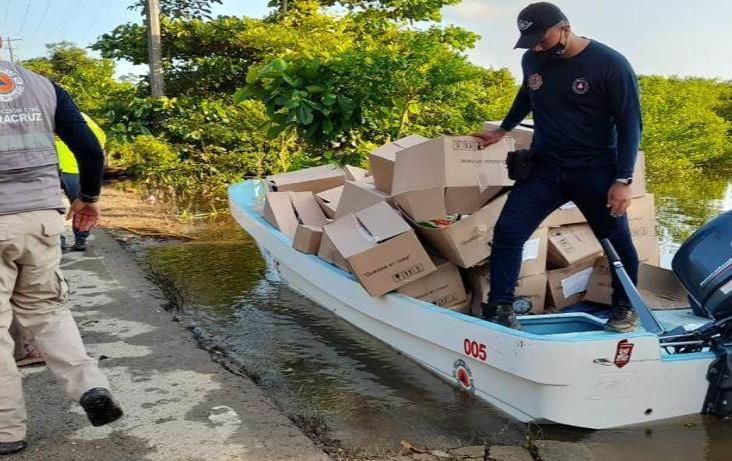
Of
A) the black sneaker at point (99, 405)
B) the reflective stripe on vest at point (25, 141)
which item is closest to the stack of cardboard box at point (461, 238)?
the black sneaker at point (99, 405)

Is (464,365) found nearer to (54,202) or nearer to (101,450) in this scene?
(101,450)

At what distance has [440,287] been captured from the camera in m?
3.87

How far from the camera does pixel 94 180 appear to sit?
9.01 ft

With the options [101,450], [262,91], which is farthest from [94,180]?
[262,91]

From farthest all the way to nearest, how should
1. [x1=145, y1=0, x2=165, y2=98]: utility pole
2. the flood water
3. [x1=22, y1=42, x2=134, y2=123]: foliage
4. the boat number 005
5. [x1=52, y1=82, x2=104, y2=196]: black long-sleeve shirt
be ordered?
[x1=22, y1=42, x2=134, y2=123]: foliage
[x1=145, y1=0, x2=165, y2=98]: utility pole
the boat number 005
the flood water
[x1=52, y1=82, x2=104, y2=196]: black long-sleeve shirt

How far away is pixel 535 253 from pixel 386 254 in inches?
35.0

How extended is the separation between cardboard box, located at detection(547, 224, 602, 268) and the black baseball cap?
51.5 inches

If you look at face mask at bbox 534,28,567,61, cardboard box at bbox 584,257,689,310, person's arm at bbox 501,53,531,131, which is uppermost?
face mask at bbox 534,28,567,61

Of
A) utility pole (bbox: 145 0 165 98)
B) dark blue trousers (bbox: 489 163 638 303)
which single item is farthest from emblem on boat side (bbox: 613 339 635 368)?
utility pole (bbox: 145 0 165 98)

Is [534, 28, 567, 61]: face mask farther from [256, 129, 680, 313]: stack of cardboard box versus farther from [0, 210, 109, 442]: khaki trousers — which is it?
[0, 210, 109, 442]: khaki trousers

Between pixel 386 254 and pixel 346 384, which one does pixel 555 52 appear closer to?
pixel 386 254

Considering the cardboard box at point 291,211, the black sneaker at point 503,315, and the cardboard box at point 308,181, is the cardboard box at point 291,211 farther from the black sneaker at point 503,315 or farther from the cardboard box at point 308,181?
the black sneaker at point 503,315

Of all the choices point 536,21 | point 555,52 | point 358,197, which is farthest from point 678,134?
point 536,21

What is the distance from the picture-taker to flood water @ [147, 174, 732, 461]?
118 inches
